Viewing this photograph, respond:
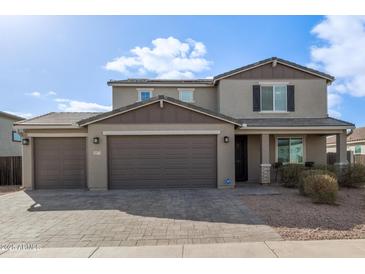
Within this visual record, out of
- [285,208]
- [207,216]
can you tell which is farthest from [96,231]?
[285,208]

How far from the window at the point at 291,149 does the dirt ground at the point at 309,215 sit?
400cm

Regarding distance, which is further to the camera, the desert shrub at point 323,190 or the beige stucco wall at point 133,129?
the beige stucco wall at point 133,129

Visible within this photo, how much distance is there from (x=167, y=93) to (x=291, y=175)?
8.30m

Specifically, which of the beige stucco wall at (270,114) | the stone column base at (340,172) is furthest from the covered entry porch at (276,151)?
the stone column base at (340,172)

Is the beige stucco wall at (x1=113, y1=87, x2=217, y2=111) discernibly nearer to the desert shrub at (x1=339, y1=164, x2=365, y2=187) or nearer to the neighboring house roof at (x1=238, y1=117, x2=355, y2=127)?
the neighboring house roof at (x1=238, y1=117, x2=355, y2=127)

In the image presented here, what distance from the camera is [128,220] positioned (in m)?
6.10

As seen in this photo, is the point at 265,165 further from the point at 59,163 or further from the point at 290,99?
the point at 59,163

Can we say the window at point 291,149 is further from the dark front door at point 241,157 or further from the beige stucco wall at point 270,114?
the dark front door at point 241,157

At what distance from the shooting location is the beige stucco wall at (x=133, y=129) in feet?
33.3

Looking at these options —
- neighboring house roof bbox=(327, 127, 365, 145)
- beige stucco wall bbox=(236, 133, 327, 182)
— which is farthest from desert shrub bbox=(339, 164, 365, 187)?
neighboring house roof bbox=(327, 127, 365, 145)

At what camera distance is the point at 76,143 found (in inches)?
431

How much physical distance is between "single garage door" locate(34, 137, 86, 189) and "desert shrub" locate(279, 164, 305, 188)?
Result: 9289mm

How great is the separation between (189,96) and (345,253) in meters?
11.6

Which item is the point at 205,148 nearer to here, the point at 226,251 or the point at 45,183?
the point at 226,251
